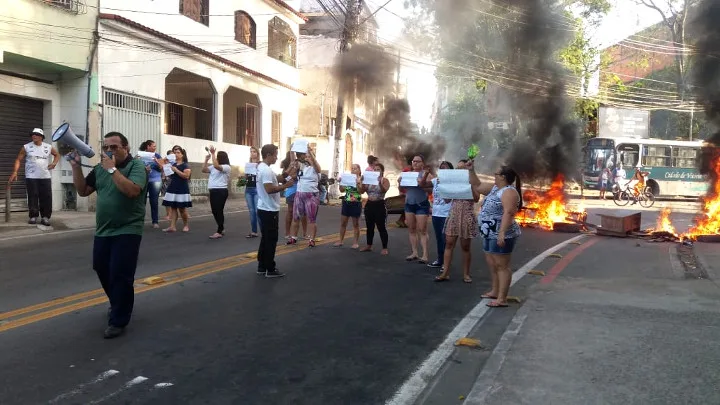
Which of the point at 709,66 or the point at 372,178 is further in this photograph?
the point at 709,66

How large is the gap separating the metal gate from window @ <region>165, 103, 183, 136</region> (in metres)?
3.66

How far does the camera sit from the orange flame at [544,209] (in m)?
13.7

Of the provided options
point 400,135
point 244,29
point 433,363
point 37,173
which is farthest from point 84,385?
point 244,29

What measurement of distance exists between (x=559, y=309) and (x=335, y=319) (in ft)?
7.21

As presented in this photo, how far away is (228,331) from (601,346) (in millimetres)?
2873

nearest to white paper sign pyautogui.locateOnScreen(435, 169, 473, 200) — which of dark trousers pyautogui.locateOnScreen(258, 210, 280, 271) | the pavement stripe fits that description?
the pavement stripe

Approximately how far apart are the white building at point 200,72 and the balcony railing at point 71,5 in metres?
0.49

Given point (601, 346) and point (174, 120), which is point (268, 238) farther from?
point (174, 120)

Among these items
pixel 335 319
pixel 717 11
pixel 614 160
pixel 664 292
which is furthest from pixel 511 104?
pixel 335 319

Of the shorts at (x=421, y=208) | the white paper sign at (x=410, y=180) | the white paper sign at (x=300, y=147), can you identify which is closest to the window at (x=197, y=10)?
the white paper sign at (x=300, y=147)

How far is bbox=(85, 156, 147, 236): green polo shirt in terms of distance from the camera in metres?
4.27

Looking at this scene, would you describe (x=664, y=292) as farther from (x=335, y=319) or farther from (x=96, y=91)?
(x=96, y=91)

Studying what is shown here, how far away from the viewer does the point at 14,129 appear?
12492 millimetres

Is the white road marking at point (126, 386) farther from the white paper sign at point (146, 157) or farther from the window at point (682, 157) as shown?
the window at point (682, 157)
